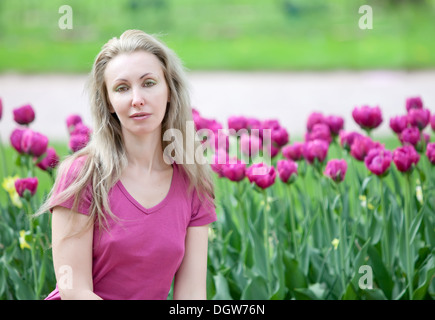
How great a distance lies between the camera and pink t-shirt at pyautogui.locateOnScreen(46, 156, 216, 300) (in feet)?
5.34

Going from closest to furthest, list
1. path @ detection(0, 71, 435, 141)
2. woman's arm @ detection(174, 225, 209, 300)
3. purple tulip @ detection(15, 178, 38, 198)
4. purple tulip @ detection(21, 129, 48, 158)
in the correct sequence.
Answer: woman's arm @ detection(174, 225, 209, 300)
purple tulip @ detection(15, 178, 38, 198)
purple tulip @ detection(21, 129, 48, 158)
path @ detection(0, 71, 435, 141)

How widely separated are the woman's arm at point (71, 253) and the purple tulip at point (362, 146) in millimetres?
1069

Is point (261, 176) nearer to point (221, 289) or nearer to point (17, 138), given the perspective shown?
point (221, 289)

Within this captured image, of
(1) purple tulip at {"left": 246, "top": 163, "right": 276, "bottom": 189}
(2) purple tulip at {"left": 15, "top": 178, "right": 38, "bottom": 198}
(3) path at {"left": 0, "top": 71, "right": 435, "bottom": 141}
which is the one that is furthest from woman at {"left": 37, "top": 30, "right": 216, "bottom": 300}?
(3) path at {"left": 0, "top": 71, "right": 435, "bottom": 141}

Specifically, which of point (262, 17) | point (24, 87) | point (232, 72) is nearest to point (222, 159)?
point (24, 87)

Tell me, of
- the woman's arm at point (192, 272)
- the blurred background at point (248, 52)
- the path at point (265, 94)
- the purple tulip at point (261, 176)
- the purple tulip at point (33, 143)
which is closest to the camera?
the woman's arm at point (192, 272)

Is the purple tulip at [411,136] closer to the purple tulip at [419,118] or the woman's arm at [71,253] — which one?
the purple tulip at [419,118]

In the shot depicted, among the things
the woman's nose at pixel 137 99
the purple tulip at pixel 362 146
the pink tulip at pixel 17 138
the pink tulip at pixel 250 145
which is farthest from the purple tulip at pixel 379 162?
the pink tulip at pixel 17 138

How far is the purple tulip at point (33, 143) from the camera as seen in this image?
7.58ft

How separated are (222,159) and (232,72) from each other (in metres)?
5.69

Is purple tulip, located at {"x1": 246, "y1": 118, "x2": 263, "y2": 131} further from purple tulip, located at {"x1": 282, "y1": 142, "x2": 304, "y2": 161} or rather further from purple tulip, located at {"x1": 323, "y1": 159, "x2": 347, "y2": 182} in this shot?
purple tulip, located at {"x1": 323, "y1": 159, "x2": 347, "y2": 182}

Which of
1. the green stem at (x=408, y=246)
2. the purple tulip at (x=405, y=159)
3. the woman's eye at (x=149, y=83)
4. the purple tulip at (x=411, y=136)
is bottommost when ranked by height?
the green stem at (x=408, y=246)

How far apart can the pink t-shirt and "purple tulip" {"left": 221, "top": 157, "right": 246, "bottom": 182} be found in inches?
19.4

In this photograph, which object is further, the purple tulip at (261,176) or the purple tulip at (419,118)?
the purple tulip at (419,118)
